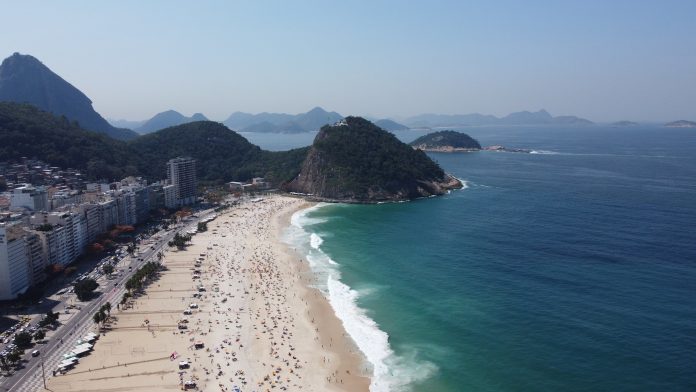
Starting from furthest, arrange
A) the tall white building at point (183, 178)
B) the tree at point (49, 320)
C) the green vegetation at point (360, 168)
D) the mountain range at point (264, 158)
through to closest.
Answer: the green vegetation at point (360, 168) → the mountain range at point (264, 158) → the tall white building at point (183, 178) → the tree at point (49, 320)

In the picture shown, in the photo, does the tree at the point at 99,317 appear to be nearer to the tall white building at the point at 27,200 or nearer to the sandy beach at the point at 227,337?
the sandy beach at the point at 227,337

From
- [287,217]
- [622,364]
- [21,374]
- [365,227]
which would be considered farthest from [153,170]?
[622,364]

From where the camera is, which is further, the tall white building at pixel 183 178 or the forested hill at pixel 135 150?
the forested hill at pixel 135 150

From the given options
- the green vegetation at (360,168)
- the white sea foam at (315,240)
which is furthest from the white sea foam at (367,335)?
the green vegetation at (360,168)

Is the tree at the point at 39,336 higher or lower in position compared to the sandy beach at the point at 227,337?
higher

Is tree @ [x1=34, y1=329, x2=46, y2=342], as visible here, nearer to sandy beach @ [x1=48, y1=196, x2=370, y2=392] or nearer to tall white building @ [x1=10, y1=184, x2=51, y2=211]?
sandy beach @ [x1=48, y1=196, x2=370, y2=392]

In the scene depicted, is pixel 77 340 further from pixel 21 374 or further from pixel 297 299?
pixel 297 299

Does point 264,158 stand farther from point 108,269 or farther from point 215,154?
point 108,269
